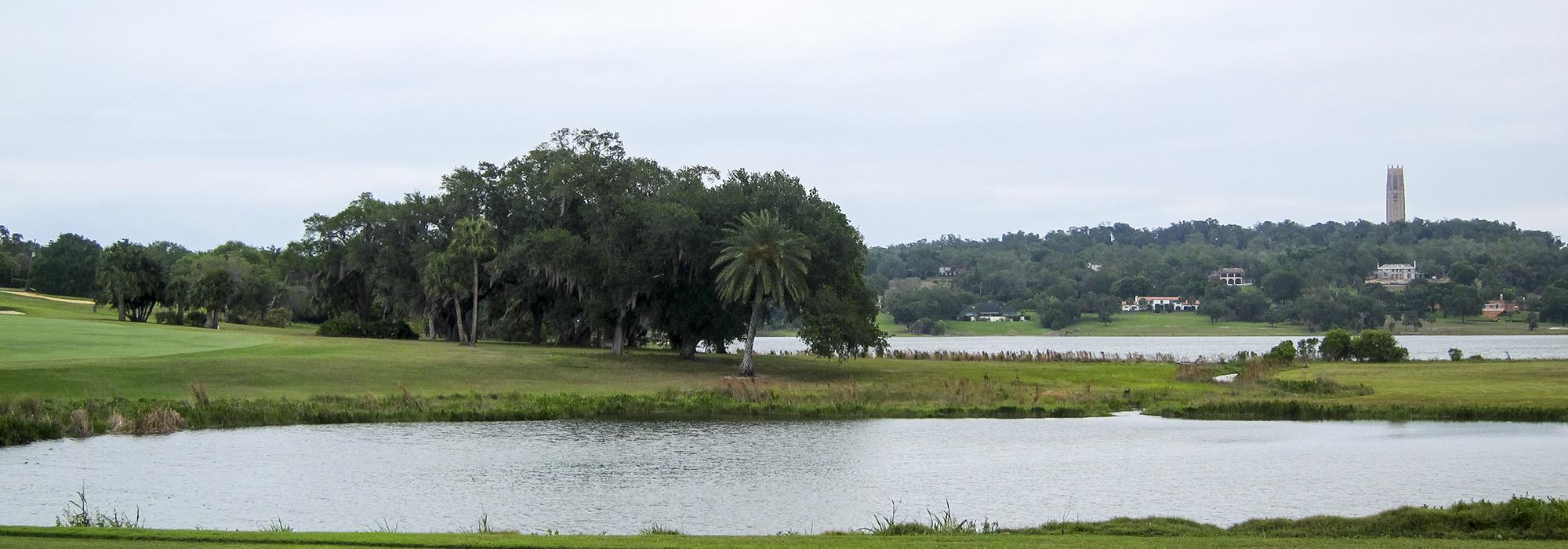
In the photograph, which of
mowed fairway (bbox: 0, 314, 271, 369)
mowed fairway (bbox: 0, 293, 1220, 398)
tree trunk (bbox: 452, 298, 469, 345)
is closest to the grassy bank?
tree trunk (bbox: 452, 298, 469, 345)

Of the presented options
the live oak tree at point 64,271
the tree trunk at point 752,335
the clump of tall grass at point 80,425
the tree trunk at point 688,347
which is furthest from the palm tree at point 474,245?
the live oak tree at point 64,271

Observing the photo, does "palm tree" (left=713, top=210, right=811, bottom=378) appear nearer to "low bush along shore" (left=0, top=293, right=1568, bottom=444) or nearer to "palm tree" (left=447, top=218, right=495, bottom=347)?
"low bush along shore" (left=0, top=293, right=1568, bottom=444)

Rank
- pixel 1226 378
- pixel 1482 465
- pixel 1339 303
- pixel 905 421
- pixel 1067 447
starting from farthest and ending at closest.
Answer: pixel 1339 303 < pixel 1226 378 < pixel 905 421 < pixel 1067 447 < pixel 1482 465

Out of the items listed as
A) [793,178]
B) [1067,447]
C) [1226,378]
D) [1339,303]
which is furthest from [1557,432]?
[1339,303]

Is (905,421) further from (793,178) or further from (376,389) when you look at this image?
(793,178)

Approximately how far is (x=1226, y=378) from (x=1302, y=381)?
A: 713 cm

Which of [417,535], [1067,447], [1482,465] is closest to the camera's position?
[417,535]

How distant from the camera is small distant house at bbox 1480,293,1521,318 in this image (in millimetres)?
188375

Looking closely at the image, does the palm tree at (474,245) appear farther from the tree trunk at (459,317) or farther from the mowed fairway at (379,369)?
the mowed fairway at (379,369)

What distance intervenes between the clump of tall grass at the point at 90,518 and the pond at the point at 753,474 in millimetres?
376

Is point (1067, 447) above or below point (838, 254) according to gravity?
below

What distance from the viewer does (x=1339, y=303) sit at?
184250 millimetres

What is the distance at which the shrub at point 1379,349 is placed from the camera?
76.8 meters

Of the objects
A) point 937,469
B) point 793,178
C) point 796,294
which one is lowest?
point 937,469
